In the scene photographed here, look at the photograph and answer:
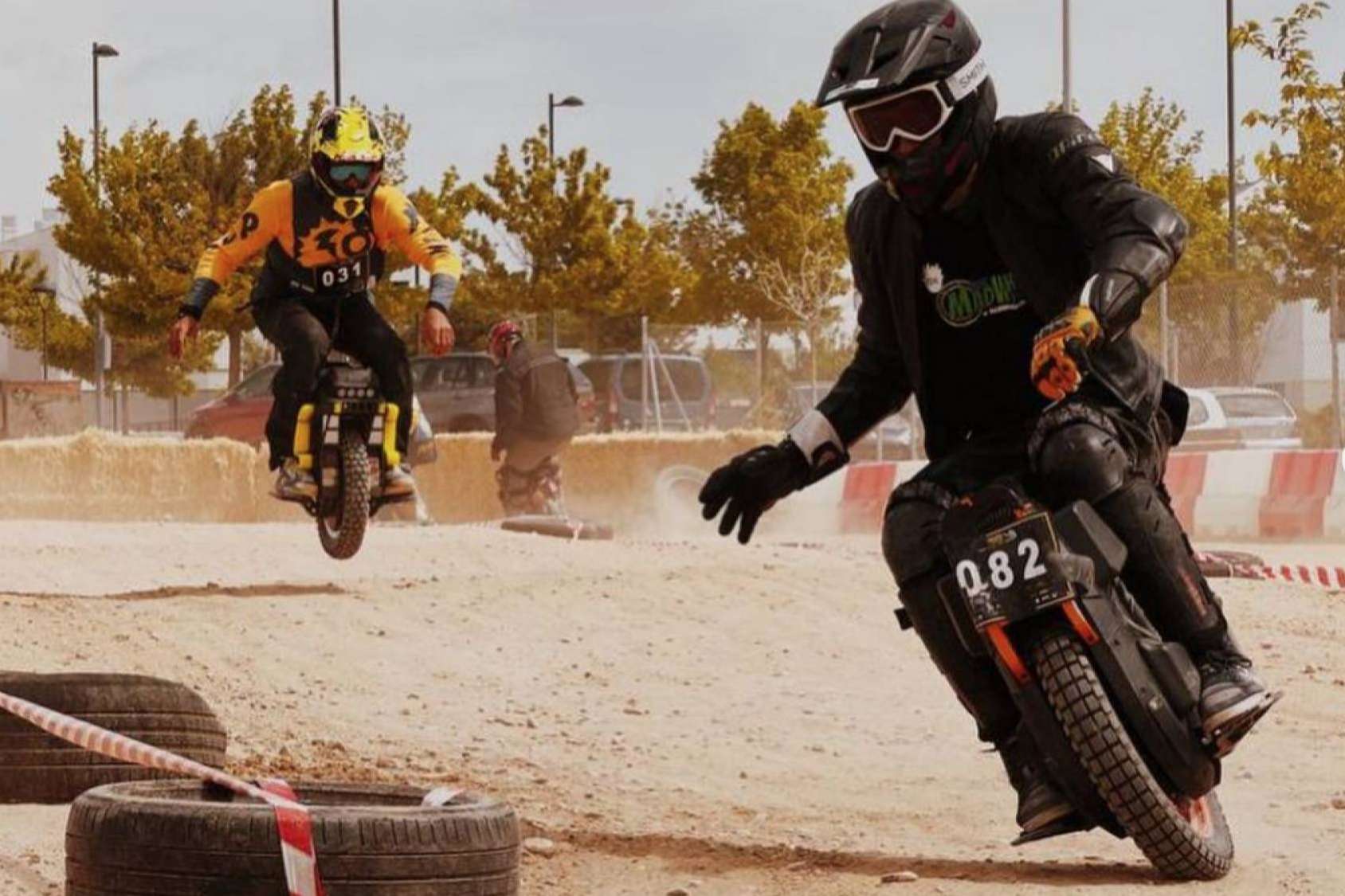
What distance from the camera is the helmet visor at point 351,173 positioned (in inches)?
484

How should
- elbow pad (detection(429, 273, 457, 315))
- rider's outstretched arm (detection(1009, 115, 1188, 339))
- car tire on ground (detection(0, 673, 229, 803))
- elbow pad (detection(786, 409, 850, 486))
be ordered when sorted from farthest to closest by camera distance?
elbow pad (detection(429, 273, 457, 315)) → car tire on ground (detection(0, 673, 229, 803)) → elbow pad (detection(786, 409, 850, 486)) → rider's outstretched arm (detection(1009, 115, 1188, 339))

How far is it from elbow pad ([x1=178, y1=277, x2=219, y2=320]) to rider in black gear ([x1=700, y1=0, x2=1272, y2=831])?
6.75 metres

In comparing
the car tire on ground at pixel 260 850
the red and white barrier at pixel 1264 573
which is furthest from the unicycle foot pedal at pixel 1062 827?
the red and white barrier at pixel 1264 573

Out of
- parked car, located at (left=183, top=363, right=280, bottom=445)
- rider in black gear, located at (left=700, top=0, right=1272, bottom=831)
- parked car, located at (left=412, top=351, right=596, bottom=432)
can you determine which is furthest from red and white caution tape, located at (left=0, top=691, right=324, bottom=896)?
parked car, located at (left=412, top=351, right=596, bottom=432)

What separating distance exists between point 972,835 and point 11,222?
355 ft

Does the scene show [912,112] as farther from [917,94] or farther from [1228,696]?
[1228,696]

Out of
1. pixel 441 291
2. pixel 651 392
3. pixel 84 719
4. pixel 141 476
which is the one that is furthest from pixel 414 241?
pixel 651 392

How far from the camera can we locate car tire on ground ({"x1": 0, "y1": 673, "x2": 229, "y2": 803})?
7.07 m

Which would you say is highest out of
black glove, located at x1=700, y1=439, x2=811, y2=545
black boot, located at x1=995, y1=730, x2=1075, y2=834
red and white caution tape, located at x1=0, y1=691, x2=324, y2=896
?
black glove, located at x1=700, y1=439, x2=811, y2=545

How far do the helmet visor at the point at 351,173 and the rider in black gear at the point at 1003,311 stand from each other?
6146mm

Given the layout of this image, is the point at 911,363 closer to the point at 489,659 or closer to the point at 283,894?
the point at 283,894

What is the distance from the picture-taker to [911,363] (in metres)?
6.43

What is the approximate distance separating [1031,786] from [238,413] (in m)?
27.2

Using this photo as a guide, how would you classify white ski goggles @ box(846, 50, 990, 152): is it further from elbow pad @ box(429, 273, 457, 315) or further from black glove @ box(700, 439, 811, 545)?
elbow pad @ box(429, 273, 457, 315)
